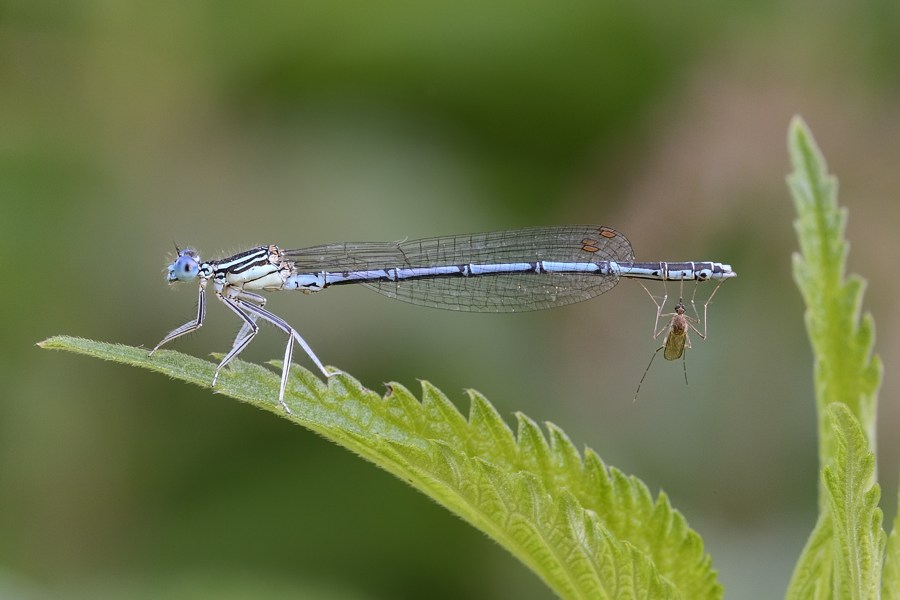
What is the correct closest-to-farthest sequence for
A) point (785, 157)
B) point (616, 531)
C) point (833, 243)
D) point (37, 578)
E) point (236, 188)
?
1. point (616, 531)
2. point (833, 243)
3. point (37, 578)
4. point (236, 188)
5. point (785, 157)

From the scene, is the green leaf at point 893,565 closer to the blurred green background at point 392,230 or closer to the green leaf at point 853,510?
the green leaf at point 853,510

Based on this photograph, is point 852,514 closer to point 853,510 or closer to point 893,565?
point 853,510

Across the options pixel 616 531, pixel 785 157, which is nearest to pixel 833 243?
pixel 616 531

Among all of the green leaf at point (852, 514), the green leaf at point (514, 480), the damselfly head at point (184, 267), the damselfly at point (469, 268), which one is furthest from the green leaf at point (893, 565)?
the damselfly head at point (184, 267)

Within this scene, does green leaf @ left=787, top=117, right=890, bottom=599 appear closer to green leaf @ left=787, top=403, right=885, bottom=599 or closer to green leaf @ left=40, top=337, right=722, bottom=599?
green leaf @ left=787, top=403, right=885, bottom=599

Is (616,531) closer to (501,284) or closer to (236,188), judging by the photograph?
(501,284)
